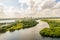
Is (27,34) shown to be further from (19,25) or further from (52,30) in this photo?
(52,30)

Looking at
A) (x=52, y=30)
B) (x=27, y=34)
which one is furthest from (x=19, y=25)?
(x=52, y=30)

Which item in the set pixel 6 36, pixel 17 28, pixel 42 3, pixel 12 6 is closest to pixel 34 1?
pixel 42 3

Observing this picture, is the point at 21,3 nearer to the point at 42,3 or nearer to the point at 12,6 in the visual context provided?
the point at 12,6

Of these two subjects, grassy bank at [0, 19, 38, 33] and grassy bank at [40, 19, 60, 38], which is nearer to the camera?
grassy bank at [40, 19, 60, 38]

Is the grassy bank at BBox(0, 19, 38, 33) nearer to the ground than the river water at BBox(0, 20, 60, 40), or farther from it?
farther from it

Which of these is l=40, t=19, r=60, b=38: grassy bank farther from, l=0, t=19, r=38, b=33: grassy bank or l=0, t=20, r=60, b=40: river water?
l=0, t=19, r=38, b=33: grassy bank

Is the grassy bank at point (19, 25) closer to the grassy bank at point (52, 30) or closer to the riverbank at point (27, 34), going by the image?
the riverbank at point (27, 34)

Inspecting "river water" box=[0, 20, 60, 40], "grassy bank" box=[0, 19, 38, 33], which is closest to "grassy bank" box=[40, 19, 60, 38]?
"river water" box=[0, 20, 60, 40]

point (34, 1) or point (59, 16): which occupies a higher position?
point (34, 1)
